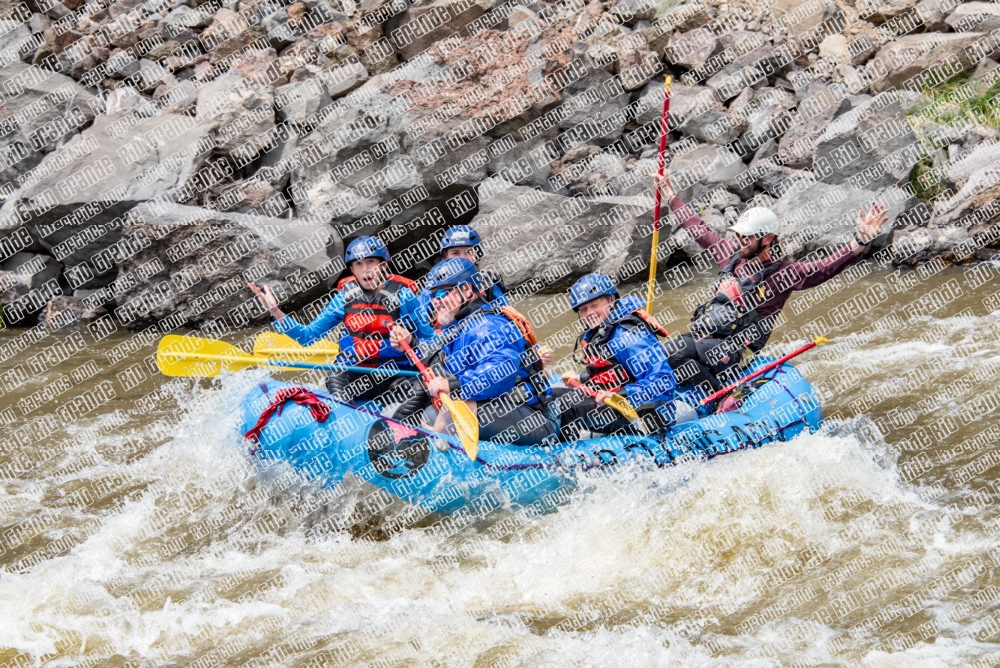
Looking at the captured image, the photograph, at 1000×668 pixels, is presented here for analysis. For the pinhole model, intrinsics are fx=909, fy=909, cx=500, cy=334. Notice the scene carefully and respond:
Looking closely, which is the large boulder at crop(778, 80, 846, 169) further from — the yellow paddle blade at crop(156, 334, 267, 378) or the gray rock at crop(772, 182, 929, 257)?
the yellow paddle blade at crop(156, 334, 267, 378)

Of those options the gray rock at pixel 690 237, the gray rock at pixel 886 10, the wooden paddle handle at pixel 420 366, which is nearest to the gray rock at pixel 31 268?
the wooden paddle handle at pixel 420 366

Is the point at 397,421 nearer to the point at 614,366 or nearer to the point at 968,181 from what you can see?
the point at 614,366

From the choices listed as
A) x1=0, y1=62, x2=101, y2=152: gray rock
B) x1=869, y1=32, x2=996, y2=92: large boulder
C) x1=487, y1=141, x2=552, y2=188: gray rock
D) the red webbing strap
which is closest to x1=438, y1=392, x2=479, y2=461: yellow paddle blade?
the red webbing strap

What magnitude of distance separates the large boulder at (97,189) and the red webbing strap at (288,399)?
4.85 meters

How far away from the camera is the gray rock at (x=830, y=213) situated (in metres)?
8.95

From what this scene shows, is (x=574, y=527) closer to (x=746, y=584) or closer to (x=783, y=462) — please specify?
(x=746, y=584)

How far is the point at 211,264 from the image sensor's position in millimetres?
8688

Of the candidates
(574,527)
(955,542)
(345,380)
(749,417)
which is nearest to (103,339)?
(345,380)

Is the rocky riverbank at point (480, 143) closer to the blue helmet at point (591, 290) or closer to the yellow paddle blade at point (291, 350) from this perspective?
the yellow paddle blade at point (291, 350)

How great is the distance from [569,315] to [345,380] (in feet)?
11.1

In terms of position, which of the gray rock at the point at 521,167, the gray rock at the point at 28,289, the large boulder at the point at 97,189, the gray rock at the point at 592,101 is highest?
the large boulder at the point at 97,189

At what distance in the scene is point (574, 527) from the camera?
5.02m

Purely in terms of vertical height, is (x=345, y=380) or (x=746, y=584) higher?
(x=345, y=380)

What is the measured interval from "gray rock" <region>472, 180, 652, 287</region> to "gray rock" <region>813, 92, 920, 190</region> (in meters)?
1.95
